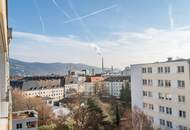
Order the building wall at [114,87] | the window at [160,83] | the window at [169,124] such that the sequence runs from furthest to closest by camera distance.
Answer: the building wall at [114,87] < the window at [160,83] < the window at [169,124]

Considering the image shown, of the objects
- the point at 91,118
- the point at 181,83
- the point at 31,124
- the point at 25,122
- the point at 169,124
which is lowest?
the point at 91,118

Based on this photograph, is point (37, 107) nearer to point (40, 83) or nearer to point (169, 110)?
point (169, 110)

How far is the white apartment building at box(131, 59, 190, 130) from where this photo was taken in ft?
63.5

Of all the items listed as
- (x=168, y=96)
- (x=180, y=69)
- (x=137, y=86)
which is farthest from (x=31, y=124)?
(x=180, y=69)

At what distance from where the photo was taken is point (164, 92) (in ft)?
70.9

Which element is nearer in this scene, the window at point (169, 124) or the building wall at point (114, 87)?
the window at point (169, 124)

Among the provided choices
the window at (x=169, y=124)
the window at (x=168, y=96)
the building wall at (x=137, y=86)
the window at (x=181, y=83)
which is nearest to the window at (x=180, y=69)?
the window at (x=181, y=83)

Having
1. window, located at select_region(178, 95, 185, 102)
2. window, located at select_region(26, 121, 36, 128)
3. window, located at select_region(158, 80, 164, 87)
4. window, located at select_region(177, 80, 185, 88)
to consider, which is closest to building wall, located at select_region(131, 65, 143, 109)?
window, located at select_region(158, 80, 164, 87)

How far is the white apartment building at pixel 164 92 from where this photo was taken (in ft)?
63.5

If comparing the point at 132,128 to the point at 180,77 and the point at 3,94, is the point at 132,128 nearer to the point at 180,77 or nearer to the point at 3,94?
the point at 180,77

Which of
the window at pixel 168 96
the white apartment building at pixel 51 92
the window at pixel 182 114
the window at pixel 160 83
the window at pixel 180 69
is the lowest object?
the white apartment building at pixel 51 92

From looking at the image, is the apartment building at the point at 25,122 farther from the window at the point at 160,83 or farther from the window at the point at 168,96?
the window at the point at 168,96

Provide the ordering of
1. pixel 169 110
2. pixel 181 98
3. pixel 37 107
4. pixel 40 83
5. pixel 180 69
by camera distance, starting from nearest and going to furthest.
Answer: pixel 180 69 → pixel 181 98 → pixel 169 110 → pixel 37 107 → pixel 40 83

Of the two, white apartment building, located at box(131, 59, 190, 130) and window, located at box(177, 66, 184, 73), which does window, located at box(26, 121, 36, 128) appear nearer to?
white apartment building, located at box(131, 59, 190, 130)
